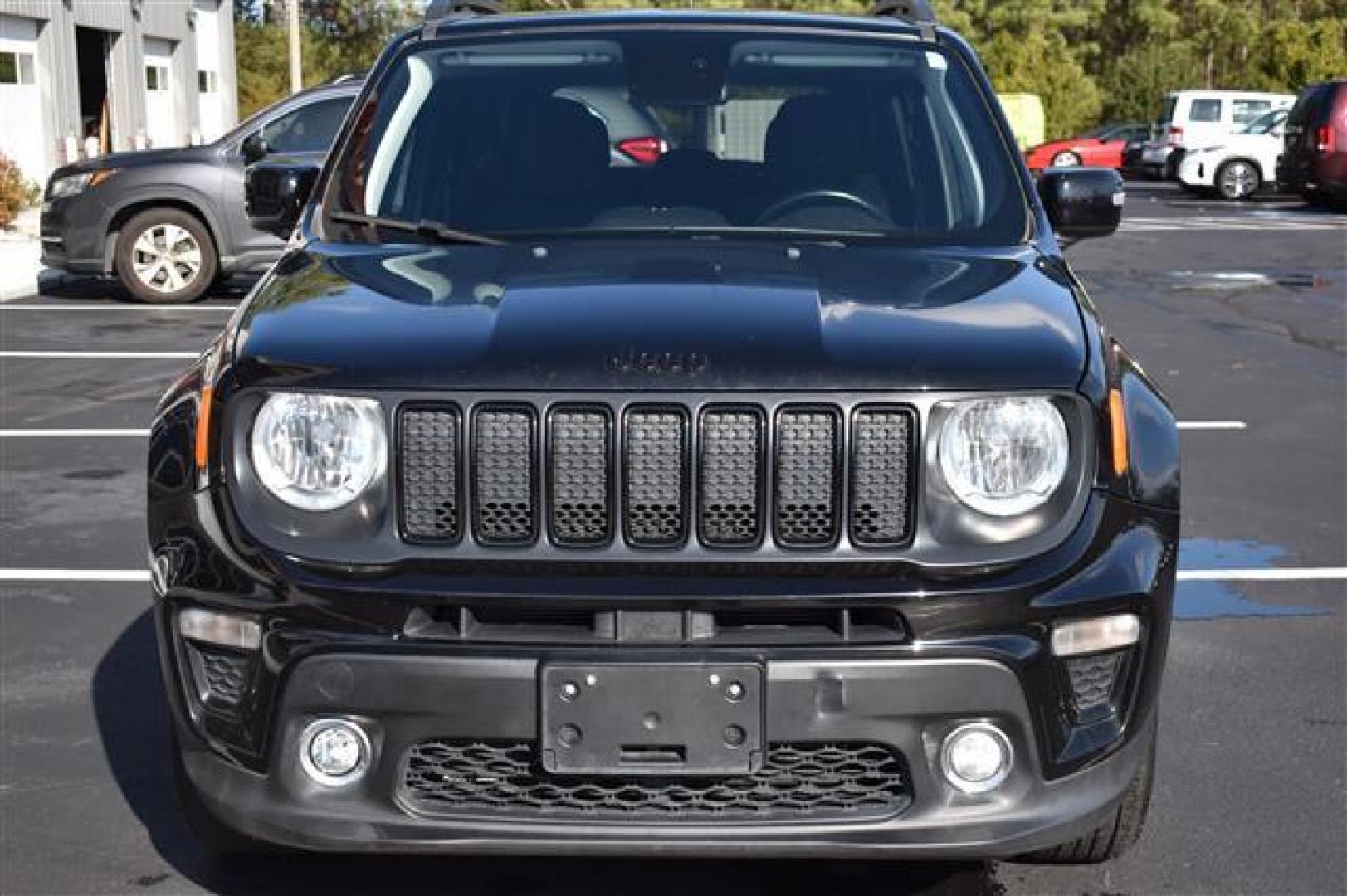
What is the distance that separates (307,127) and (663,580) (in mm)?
12159

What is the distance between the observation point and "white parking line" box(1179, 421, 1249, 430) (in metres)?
9.75

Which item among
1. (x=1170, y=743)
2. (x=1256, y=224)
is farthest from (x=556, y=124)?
(x=1256, y=224)

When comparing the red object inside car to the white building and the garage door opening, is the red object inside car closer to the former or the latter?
the white building

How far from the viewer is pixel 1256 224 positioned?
25984 mm

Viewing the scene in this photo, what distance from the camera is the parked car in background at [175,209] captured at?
14758mm

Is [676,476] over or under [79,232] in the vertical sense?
over

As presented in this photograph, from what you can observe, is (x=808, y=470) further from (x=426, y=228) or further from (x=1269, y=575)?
(x=1269, y=575)

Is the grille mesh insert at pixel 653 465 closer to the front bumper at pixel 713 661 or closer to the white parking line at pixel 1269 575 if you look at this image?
the front bumper at pixel 713 661

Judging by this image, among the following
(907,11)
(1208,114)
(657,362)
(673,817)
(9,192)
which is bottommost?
(673,817)

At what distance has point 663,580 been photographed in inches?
127

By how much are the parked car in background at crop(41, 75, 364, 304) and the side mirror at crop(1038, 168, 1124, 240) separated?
1045cm

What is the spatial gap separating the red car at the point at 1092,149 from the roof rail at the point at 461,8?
3501 centimetres

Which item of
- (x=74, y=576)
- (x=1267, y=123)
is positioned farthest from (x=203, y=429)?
(x=1267, y=123)

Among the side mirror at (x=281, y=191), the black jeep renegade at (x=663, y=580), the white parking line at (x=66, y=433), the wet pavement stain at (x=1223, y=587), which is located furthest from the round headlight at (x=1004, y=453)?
the white parking line at (x=66, y=433)
